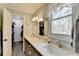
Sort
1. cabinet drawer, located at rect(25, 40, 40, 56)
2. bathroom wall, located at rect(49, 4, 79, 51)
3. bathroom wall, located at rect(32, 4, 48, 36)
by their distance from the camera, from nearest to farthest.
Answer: bathroom wall, located at rect(49, 4, 79, 51) < cabinet drawer, located at rect(25, 40, 40, 56) < bathroom wall, located at rect(32, 4, 48, 36)

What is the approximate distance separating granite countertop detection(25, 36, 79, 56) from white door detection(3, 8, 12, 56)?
0.97 ft

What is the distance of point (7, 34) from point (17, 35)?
16 cm

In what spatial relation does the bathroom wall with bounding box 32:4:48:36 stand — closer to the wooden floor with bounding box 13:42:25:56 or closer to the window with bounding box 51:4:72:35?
the window with bounding box 51:4:72:35

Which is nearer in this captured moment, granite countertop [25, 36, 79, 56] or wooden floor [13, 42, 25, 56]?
granite countertop [25, 36, 79, 56]

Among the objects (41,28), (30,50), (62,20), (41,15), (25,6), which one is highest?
(25,6)

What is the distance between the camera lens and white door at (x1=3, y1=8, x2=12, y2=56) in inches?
64.9

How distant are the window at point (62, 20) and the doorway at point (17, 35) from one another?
20.8 inches

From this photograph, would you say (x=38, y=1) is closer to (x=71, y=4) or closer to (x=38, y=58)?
(x=71, y=4)

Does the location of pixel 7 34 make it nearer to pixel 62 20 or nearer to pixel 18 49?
pixel 18 49

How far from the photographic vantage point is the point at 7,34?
1.69m

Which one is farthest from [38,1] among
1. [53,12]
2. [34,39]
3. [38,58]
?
[38,58]

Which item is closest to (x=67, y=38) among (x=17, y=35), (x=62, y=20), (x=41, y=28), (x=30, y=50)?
(x=62, y=20)

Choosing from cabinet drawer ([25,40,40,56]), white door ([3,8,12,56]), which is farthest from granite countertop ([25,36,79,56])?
white door ([3,8,12,56])

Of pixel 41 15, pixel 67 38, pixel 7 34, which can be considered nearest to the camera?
pixel 67 38
